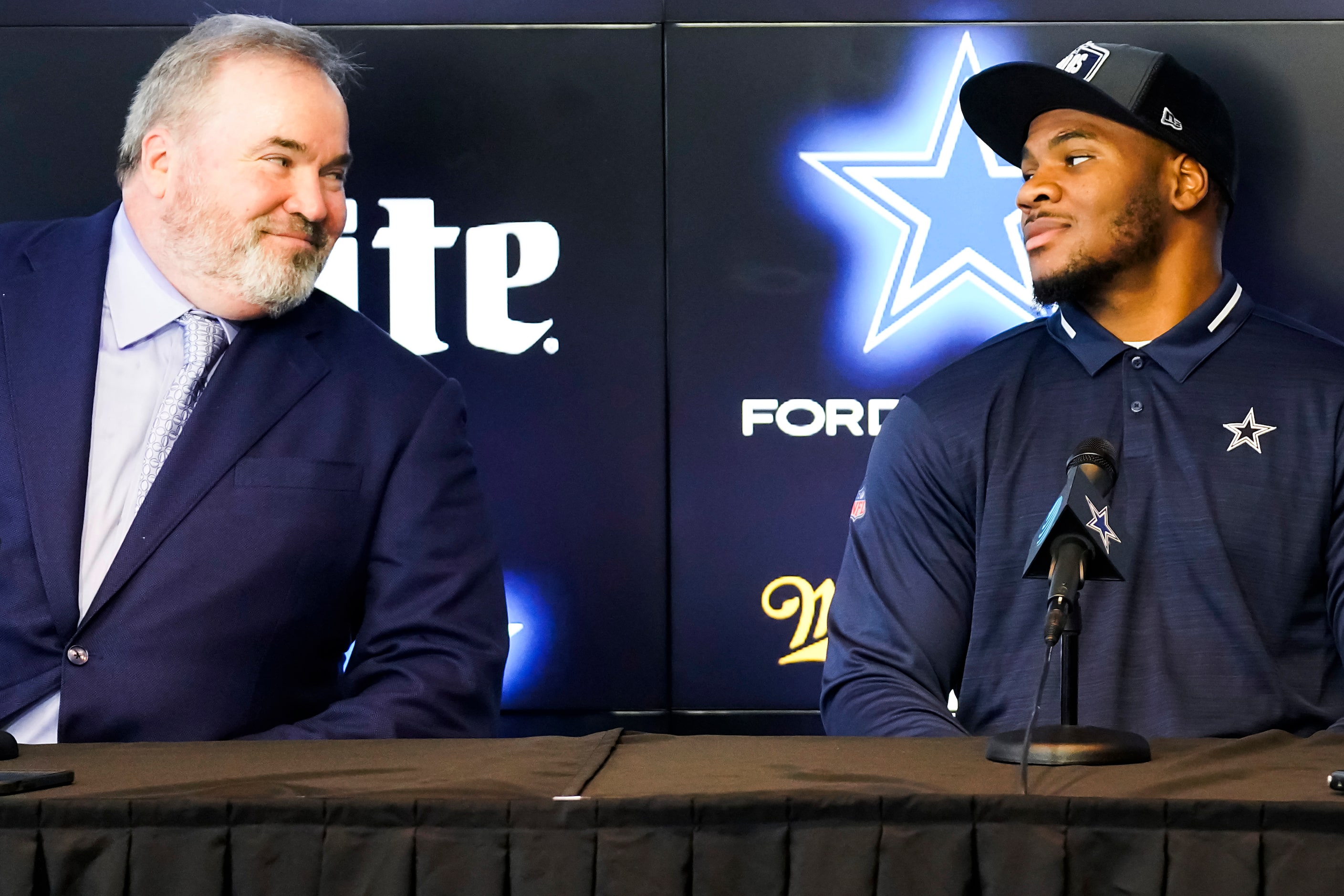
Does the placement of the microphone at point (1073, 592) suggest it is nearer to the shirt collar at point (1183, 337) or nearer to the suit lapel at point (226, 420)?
the shirt collar at point (1183, 337)

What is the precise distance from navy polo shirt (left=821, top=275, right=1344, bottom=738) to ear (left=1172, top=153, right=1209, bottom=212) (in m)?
0.16

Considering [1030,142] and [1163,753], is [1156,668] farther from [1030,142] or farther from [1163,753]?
[1030,142]

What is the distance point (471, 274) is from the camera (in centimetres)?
270

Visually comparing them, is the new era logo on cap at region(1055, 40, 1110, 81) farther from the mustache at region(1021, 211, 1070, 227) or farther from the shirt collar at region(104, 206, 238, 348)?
the shirt collar at region(104, 206, 238, 348)

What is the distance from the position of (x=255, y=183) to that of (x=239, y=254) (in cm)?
11

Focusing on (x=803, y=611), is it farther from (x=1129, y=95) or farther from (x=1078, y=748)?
(x=1078, y=748)

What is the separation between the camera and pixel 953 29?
8.79ft

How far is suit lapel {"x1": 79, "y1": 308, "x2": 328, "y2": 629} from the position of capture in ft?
6.70

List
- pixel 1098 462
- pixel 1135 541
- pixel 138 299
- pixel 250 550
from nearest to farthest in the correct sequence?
1. pixel 1098 462
2. pixel 1135 541
3. pixel 250 550
4. pixel 138 299

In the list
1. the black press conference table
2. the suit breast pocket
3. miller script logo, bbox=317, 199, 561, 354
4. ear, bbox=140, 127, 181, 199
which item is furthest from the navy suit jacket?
the black press conference table

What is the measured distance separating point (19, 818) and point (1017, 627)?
1.34 m

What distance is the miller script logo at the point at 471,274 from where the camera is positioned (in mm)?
2689

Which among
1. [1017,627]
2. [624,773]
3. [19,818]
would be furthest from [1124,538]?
[19,818]

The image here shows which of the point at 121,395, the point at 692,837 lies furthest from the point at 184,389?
the point at 692,837
